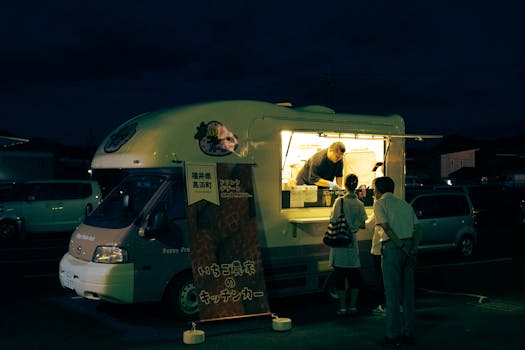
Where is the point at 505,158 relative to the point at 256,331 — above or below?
above

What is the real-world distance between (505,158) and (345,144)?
52.9m

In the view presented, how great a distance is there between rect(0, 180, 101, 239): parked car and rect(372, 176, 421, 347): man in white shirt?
12777 mm

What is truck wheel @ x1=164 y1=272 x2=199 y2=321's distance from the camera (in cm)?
780

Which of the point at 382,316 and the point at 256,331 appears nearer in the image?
the point at 256,331

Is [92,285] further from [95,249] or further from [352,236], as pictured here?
[352,236]

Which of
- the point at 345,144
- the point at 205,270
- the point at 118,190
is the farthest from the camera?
the point at 345,144

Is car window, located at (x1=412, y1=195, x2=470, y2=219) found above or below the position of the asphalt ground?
above

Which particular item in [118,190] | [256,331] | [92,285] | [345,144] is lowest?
[256,331]

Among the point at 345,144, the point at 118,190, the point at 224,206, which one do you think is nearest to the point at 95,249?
the point at 118,190

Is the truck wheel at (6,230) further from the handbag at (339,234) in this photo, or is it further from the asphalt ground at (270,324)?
the handbag at (339,234)

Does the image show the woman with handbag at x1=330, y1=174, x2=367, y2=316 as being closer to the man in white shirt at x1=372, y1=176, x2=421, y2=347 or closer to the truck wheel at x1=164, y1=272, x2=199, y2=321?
the man in white shirt at x1=372, y1=176, x2=421, y2=347

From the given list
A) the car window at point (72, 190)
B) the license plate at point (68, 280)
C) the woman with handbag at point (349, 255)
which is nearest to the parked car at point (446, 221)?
the woman with handbag at point (349, 255)

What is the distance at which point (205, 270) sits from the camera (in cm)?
735

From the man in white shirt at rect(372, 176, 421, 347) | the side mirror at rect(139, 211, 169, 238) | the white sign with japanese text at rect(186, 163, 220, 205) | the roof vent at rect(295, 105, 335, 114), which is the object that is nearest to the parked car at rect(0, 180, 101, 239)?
the roof vent at rect(295, 105, 335, 114)
